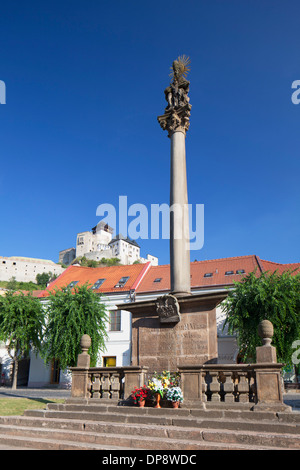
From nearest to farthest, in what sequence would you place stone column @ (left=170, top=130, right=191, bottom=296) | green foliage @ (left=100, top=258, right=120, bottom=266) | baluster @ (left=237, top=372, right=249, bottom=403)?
baluster @ (left=237, top=372, right=249, bottom=403) → stone column @ (left=170, top=130, right=191, bottom=296) → green foliage @ (left=100, top=258, right=120, bottom=266)

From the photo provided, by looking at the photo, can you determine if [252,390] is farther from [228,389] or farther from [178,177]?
[178,177]

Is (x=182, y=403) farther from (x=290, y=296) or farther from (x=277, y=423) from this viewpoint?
(x=290, y=296)

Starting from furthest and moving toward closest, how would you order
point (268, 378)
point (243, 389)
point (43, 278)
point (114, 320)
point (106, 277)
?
point (43, 278) → point (106, 277) → point (114, 320) → point (243, 389) → point (268, 378)

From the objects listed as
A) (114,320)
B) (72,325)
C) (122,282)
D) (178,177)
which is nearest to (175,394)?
(178,177)

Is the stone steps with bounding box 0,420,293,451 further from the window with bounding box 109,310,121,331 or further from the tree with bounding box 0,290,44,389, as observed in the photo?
the window with bounding box 109,310,121,331

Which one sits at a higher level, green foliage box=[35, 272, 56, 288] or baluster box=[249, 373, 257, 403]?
green foliage box=[35, 272, 56, 288]

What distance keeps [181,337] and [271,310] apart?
13.5 m

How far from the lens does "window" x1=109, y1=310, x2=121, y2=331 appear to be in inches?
1224

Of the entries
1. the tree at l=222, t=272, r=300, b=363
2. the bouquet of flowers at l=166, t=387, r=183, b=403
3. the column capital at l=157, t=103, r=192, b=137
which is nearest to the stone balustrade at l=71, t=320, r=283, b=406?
the bouquet of flowers at l=166, t=387, r=183, b=403

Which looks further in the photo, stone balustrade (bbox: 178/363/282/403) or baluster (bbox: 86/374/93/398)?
baluster (bbox: 86/374/93/398)

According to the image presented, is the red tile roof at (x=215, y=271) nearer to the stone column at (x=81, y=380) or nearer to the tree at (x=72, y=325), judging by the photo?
the tree at (x=72, y=325)

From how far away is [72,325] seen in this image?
26375mm

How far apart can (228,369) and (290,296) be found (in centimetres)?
1485
